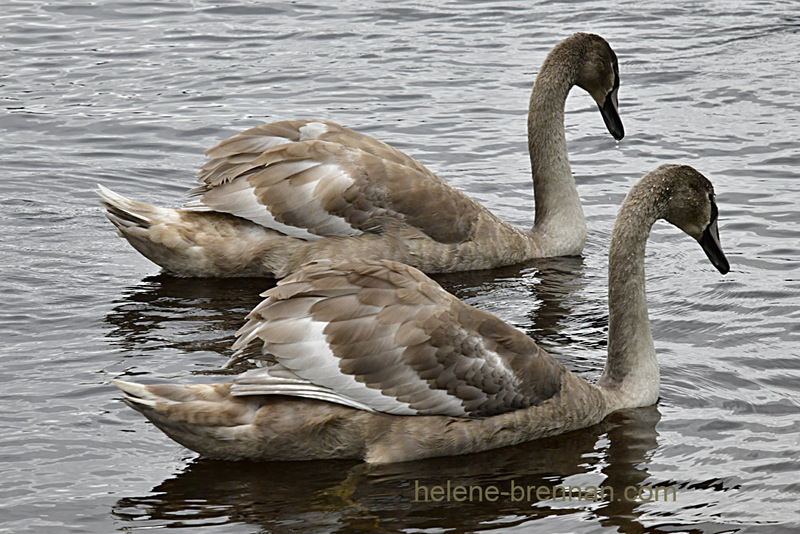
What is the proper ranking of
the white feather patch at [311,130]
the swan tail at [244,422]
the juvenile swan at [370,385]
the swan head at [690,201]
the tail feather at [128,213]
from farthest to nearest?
the white feather patch at [311,130] < the tail feather at [128,213] < the swan head at [690,201] < the juvenile swan at [370,385] < the swan tail at [244,422]

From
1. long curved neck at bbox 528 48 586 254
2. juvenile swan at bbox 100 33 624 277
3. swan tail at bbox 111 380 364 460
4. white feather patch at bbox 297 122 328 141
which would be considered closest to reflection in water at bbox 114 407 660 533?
swan tail at bbox 111 380 364 460

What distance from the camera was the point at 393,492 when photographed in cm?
686

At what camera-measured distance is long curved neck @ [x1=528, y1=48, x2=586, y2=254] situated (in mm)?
11430

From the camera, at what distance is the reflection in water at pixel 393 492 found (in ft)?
21.5

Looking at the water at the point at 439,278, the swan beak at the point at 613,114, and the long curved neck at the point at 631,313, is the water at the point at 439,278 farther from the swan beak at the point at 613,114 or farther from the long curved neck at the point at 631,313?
the swan beak at the point at 613,114

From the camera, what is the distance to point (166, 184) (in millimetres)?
12312

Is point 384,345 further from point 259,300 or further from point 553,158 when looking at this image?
point 553,158

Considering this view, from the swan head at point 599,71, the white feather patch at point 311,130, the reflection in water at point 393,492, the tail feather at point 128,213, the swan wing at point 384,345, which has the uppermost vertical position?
the swan head at point 599,71

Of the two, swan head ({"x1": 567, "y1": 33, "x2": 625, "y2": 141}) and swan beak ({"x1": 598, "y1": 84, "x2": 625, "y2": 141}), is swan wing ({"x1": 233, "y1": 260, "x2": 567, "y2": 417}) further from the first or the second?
swan beak ({"x1": 598, "y1": 84, "x2": 625, "y2": 141})

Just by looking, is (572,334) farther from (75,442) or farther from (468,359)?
(75,442)

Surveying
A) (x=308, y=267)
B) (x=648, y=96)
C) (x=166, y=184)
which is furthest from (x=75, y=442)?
(x=648, y=96)

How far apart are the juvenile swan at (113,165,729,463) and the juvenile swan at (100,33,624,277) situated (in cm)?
264

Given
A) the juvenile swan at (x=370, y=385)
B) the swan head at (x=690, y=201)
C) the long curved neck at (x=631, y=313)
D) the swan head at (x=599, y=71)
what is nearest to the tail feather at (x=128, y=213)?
the juvenile swan at (x=370, y=385)

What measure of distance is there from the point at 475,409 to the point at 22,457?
2.51 metres
